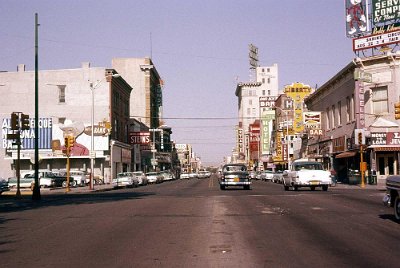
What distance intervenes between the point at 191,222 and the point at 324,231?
Answer: 4100 mm

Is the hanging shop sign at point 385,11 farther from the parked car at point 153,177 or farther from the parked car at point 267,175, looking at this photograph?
the parked car at point 153,177

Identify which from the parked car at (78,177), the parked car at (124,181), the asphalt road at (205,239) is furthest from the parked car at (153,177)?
the asphalt road at (205,239)

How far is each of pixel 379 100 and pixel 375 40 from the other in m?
5.45

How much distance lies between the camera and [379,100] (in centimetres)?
4619

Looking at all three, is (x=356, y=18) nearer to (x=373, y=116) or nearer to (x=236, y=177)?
(x=373, y=116)

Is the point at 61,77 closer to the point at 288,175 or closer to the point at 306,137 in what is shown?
the point at 306,137

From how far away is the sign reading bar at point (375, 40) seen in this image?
4503cm

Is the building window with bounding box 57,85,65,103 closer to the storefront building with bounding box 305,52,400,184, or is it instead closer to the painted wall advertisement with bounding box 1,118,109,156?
the painted wall advertisement with bounding box 1,118,109,156

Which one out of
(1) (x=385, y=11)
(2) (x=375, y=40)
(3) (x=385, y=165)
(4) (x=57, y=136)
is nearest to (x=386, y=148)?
(3) (x=385, y=165)

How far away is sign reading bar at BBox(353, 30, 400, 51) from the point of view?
45.0 m

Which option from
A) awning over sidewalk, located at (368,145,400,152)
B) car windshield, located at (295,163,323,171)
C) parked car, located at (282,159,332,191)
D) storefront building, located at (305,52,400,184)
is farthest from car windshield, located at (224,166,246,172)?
Answer: awning over sidewalk, located at (368,145,400,152)

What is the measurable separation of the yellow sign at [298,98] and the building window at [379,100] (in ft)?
76.6

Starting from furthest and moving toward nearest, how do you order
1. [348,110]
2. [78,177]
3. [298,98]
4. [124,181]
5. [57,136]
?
1. [298,98]
2. [57,136]
3. [78,177]
4. [348,110]
5. [124,181]

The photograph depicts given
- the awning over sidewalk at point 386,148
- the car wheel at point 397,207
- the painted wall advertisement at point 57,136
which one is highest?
the painted wall advertisement at point 57,136
